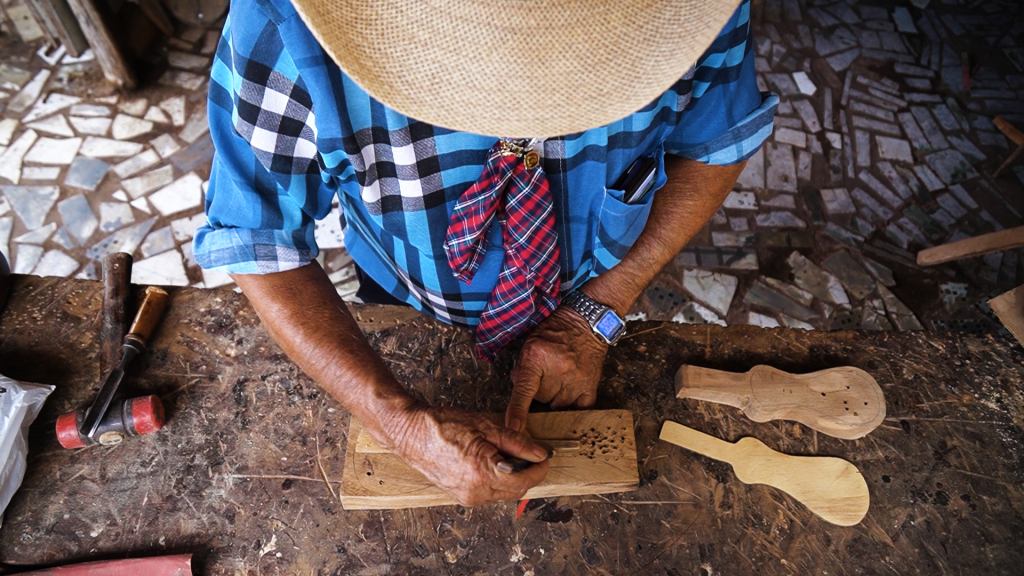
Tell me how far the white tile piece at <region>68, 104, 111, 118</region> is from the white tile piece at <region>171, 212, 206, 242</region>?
4.02 ft

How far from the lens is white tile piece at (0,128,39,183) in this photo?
377 cm

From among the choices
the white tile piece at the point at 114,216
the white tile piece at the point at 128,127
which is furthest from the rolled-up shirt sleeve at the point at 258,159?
the white tile piece at the point at 128,127

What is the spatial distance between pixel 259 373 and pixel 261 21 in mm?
996

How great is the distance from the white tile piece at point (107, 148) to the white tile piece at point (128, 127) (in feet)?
0.22

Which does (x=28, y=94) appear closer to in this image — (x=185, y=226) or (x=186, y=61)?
(x=186, y=61)

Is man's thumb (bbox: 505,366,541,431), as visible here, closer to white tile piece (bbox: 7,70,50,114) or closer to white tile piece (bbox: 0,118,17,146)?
white tile piece (bbox: 0,118,17,146)

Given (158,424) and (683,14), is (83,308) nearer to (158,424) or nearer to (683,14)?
(158,424)

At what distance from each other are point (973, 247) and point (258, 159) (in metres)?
3.86

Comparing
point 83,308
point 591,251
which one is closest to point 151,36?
point 83,308

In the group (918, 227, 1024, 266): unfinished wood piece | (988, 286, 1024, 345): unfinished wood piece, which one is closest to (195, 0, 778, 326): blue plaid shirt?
(988, 286, 1024, 345): unfinished wood piece

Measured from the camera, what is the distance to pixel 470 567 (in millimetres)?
1439

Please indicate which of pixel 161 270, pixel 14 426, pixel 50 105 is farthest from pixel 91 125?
pixel 14 426

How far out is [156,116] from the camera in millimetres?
4133

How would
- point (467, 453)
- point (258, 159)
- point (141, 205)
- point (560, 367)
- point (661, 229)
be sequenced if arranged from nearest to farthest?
point (258, 159) → point (467, 453) → point (560, 367) → point (661, 229) → point (141, 205)
